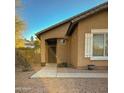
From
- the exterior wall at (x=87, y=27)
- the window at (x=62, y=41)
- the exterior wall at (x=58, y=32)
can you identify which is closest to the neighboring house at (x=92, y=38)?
the exterior wall at (x=87, y=27)

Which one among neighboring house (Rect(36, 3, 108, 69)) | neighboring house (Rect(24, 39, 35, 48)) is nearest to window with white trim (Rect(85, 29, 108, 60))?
neighboring house (Rect(36, 3, 108, 69))

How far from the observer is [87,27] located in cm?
1360

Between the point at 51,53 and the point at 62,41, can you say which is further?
the point at 51,53

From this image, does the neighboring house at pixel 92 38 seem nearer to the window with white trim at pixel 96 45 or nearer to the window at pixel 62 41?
the window with white trim at pixel 96 45

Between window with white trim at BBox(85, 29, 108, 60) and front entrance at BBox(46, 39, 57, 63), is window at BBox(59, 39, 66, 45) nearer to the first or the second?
front entrance at BBox(46, 39, 57, 63)

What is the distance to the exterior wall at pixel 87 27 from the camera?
13453 mm

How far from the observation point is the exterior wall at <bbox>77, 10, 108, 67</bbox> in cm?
1345

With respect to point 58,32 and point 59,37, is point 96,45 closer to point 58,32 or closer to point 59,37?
point 59,37

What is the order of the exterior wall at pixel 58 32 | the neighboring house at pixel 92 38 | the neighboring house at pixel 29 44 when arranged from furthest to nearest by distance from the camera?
the neighboring house at pixel 29 44, the exterior wall at pixel 58 32, the neighboring house at pixel 92 38

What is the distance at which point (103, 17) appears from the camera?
44.1 feet

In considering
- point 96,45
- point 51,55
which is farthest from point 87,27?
point 51,55
